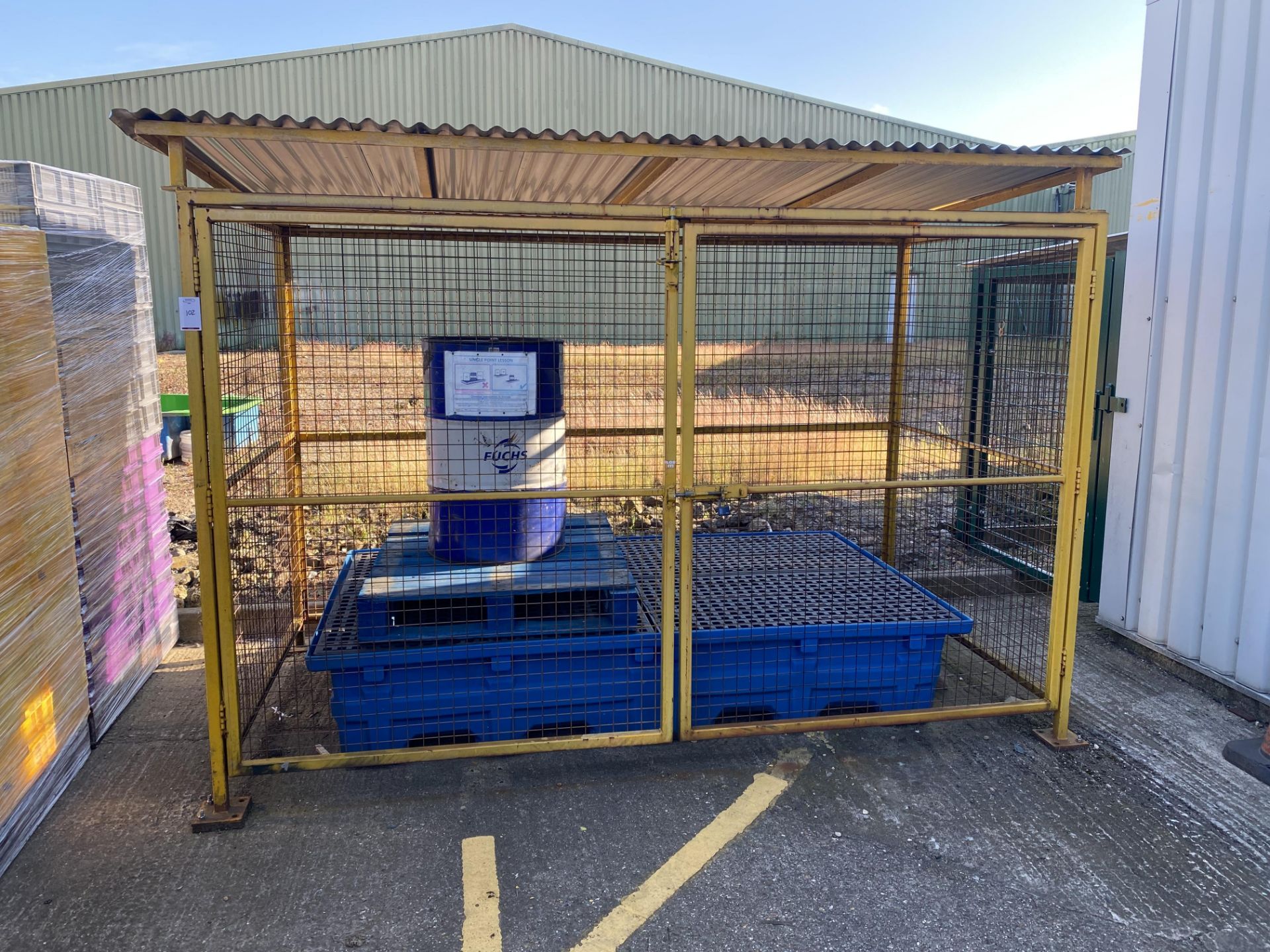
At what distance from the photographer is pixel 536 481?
4.03 meters

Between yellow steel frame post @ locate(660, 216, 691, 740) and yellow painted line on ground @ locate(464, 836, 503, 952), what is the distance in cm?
109

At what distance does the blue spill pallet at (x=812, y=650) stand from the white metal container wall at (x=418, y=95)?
17891 millimetres

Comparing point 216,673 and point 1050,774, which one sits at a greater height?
point 216,673

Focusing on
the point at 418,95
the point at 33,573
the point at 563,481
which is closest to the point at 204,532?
the point at 33,573

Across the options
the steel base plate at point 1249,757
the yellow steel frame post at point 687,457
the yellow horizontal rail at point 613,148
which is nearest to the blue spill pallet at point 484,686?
the yellow steel frame post at point 687,457

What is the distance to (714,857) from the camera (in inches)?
131

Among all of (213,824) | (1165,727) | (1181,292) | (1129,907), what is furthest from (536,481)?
(1181,292)

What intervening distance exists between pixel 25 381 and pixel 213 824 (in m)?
1.95

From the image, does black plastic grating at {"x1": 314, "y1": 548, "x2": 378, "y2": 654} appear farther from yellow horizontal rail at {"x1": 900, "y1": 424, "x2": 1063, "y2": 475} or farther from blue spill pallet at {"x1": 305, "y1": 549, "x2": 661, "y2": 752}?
yellow horizontal rail at {"x1": 900, "y1": 424, "x2": 1063, "y2": 475}

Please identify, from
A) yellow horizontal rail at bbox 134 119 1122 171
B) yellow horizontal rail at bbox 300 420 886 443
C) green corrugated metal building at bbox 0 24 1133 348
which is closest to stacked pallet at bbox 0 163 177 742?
yellow horizontal rail at bbox 300 420 886 443

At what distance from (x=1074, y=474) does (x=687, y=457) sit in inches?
72.0

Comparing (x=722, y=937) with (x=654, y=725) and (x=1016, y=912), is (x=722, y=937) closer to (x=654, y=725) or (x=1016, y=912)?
(x=1016, y=912)

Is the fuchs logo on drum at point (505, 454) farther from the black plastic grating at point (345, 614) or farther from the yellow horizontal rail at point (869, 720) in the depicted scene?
the yellow horizontal rail at point (869, 720)

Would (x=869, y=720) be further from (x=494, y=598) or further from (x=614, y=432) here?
(x=614, y=432)
